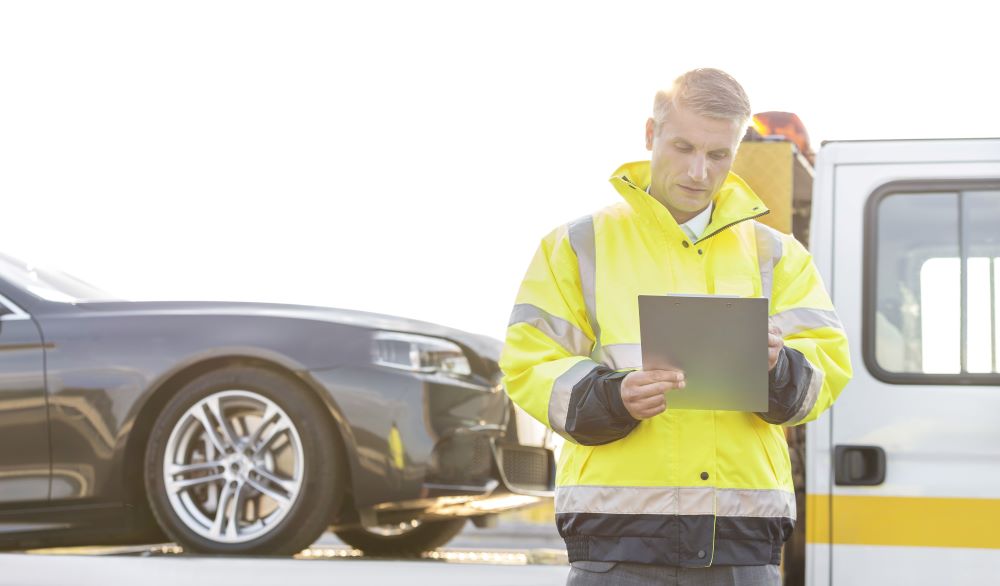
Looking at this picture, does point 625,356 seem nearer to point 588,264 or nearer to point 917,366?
point 588,264

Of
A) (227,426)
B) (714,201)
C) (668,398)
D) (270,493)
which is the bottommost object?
(270,493)

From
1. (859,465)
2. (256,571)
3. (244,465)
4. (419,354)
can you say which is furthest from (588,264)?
(244,465)

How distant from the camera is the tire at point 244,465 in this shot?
12.8 ft

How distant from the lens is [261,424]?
405 cm

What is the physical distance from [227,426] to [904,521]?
7.06ft

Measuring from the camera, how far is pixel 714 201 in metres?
2.35

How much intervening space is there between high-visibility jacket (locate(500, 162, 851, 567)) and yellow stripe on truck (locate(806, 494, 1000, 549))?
101cm

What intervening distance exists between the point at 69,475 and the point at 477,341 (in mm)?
1426

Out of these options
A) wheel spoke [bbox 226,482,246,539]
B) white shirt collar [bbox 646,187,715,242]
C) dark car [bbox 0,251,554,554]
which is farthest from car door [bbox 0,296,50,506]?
white shirt collar [bbox 646,187,715,242]

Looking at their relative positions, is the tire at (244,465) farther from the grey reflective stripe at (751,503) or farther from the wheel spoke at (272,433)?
the grey reflective stripe at (751,503)

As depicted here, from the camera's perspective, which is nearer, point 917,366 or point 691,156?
point 691,156

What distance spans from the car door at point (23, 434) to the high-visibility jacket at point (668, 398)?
7.34ft

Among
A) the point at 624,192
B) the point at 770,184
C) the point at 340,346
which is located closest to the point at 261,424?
the point at 340,346

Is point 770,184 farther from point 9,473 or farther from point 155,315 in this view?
point 9,473
